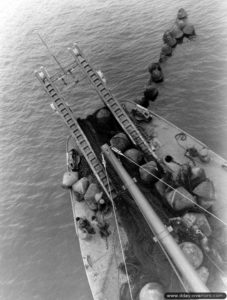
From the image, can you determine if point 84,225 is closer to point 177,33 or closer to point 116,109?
point 116,109

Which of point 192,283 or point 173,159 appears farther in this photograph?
point 173,159

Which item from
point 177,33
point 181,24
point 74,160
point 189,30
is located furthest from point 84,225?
point 181,24

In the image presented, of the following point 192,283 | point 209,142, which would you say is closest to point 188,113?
point 209,142

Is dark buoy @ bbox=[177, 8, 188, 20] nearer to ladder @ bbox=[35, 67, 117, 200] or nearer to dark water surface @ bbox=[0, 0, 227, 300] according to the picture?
dark water surface @ bbox=[0, 0, 227, 300]

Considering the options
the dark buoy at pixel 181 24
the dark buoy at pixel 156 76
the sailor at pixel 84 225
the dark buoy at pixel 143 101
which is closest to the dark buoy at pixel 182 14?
the dark buoy at pixel 181 24

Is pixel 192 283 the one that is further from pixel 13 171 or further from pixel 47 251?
pixel 13 171

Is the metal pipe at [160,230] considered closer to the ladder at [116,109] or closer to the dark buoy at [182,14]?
the ladder at [116,109]
